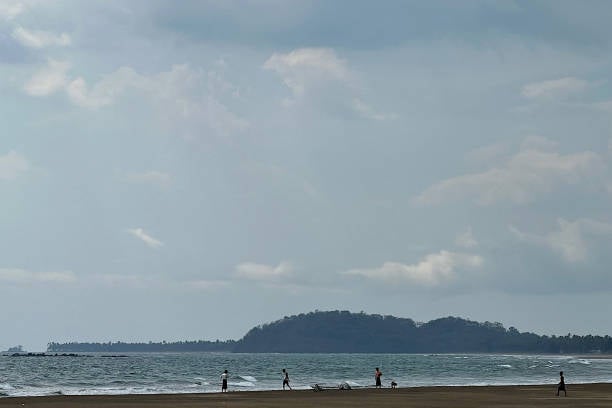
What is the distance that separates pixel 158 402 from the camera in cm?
5666

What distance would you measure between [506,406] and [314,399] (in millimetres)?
14274

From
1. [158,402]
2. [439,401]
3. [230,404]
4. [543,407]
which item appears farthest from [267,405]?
[543,407]

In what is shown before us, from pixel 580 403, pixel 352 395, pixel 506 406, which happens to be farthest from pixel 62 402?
pixel 580 403

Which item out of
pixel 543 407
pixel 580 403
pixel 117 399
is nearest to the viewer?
pixel 543 407

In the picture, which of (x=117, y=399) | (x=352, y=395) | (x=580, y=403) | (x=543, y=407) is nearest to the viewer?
(x=543, y=407)

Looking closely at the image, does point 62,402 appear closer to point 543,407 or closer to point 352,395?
point 352,395

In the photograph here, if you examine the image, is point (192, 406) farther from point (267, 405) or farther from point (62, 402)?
point (62, 402)

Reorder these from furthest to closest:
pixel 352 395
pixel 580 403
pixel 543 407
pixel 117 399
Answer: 1. pixel 352 395
2. pixel 117 399
3. pixel 580 403
4. pixel 543 407

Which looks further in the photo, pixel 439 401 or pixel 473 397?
pixel 473 397

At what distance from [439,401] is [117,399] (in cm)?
2165

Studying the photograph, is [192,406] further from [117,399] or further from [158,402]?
[117,399]

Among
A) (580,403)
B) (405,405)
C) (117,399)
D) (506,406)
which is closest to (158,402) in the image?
(117,399)

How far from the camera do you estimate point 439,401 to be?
2251 inches

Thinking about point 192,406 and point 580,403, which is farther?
point 580,403
